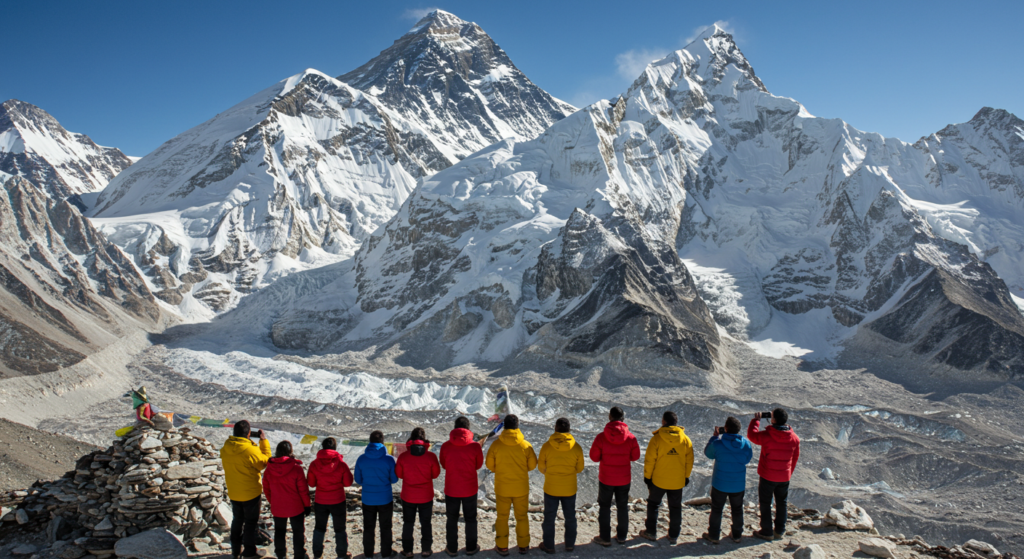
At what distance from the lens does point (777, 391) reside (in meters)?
41.2

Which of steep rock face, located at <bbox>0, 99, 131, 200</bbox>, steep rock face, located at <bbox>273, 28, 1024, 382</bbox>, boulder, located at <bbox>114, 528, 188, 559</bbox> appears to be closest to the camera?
boulder, located at <bbox>114, 528, 188, 559</bbox>

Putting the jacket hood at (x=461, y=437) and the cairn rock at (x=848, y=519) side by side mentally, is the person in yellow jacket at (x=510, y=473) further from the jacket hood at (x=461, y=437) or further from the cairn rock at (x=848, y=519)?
the cairn rock at (x=848, y=519)

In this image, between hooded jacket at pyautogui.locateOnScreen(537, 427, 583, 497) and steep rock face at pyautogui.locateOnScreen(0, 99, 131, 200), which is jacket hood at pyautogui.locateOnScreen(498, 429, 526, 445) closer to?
hooded jacket at pyautogui.locateOnScreen(537, 427, 583, 497)

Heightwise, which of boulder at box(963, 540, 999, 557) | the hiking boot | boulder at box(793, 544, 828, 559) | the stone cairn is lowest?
boulder at box(963, 540, 999, 557)

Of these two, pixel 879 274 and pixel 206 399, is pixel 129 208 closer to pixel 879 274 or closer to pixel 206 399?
pixel 206 399

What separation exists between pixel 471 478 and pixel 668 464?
2.99 m

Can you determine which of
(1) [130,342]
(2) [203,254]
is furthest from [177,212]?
(1) [130,342]

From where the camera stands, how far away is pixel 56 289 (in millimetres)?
54562

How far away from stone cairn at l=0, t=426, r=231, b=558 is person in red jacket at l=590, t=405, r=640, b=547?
6342 millimetres

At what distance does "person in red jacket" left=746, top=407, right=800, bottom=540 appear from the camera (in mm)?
8797

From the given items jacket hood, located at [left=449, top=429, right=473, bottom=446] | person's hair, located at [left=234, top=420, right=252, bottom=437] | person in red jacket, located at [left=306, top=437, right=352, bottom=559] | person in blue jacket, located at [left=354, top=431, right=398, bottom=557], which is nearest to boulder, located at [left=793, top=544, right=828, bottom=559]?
jacket hood, located at [left=449, top=429, right=473, bottom=446]

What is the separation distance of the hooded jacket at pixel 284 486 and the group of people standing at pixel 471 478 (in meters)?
0.01

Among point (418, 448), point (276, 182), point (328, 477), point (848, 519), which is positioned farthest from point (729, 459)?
point (276, 182)

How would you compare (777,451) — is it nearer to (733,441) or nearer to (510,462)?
(733,441)
